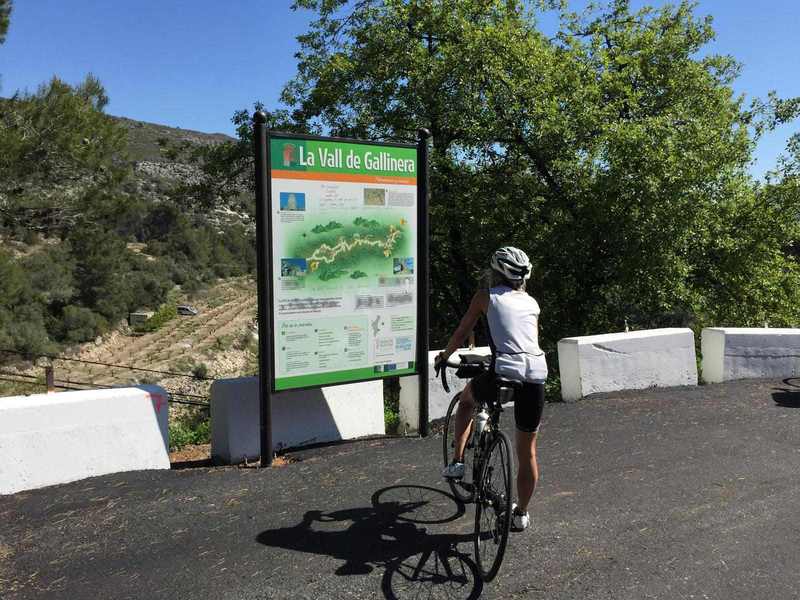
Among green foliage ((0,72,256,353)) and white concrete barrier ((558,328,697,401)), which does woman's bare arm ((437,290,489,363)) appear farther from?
green foliage ((0,72,256,353))

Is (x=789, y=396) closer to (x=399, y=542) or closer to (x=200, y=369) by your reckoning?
(x=399, y=542)

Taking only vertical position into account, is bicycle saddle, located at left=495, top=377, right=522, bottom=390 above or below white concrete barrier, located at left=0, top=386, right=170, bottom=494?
above

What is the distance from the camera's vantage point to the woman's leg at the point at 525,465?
387 centimetres

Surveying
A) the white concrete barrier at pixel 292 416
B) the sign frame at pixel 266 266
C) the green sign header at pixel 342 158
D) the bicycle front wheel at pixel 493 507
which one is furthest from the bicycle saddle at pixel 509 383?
the white concrete barrier at pixel 292 416

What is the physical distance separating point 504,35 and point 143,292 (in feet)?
161

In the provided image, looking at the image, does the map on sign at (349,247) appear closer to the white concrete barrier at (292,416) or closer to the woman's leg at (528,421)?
the white concrete barrier at (292,416)

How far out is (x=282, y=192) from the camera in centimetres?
581

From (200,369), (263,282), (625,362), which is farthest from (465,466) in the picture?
(200,369)

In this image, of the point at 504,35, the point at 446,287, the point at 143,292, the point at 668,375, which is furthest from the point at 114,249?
the point at 668,375

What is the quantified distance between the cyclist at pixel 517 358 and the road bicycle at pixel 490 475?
0.07 m

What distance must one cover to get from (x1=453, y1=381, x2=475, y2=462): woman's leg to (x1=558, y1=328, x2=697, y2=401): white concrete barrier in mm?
4097

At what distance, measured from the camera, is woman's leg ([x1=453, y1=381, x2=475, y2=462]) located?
4.24m

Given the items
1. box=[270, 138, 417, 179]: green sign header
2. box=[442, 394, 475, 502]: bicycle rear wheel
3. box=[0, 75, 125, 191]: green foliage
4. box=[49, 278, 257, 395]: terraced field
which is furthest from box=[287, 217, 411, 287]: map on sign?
box=[49, 278, 257, 395]: terraced field

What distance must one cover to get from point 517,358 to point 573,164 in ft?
42.8
